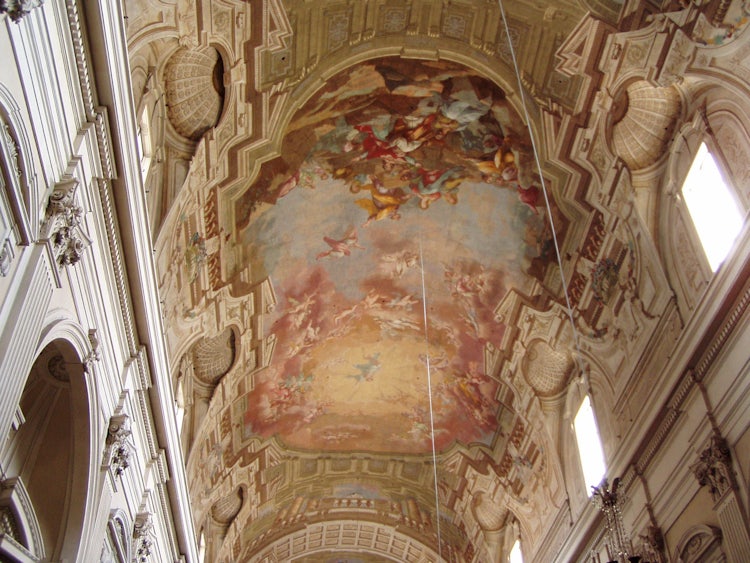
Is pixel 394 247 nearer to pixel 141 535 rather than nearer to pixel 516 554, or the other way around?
pixel 141 535

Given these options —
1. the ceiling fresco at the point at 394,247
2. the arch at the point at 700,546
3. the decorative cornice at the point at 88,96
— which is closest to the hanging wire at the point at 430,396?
the ceiling fresco at the point at 394,247

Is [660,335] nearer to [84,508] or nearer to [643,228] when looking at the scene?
[643,228]

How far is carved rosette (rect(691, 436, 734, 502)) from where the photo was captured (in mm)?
9578

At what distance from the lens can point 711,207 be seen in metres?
→ 11.0

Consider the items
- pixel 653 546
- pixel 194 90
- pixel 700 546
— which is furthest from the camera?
pixel 194 90

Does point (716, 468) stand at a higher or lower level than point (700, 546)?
higher

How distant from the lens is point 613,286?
13523 mm

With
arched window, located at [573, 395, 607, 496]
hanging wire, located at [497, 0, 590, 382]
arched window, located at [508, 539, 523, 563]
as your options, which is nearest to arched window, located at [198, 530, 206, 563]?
arched window, located at [508, 539, 523, 563]

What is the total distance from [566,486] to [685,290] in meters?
5.54

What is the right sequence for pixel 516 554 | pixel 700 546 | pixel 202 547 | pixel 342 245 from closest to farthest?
pixel 700 546 < pixel 342 245 < pixel 516 554 < pixel 202 547

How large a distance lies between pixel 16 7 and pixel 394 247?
11.1 m

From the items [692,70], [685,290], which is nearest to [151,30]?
[692,70]

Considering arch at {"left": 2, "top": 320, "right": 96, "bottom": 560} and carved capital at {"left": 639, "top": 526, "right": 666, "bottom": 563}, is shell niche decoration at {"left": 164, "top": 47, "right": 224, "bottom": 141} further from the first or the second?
carved capital at {"left": 639, "top": 526, "right": 666, "bottom": 563}

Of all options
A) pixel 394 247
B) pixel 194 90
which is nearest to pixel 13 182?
pixel 194 90
